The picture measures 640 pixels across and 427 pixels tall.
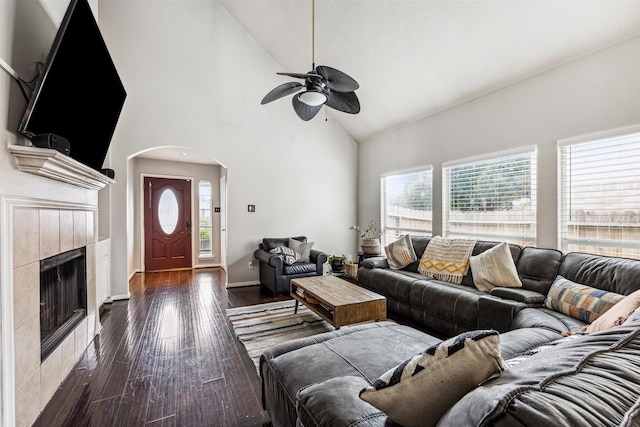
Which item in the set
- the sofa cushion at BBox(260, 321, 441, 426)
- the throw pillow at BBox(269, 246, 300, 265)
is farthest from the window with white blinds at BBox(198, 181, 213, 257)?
the sofa cushion at BBox(260, 321, 441, 426)

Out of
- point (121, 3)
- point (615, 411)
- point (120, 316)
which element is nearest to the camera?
point (615, 411)

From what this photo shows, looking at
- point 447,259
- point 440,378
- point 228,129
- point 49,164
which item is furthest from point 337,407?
point 228,129

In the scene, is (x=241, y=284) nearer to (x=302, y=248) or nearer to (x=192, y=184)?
(x=302, y=248)

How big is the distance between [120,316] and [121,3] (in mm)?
4369

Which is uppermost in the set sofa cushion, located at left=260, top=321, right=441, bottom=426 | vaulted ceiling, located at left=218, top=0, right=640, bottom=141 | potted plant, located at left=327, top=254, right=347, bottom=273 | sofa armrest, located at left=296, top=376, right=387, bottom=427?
vaulted ceiling, located at left=218, top=0, right=640, bottom=141

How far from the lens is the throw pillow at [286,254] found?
4.57 metres

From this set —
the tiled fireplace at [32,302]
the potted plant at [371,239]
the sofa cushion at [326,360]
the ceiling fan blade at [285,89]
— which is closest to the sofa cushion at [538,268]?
the sofa cushion at [326,360]

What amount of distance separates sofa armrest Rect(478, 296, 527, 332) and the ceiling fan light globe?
2298mm

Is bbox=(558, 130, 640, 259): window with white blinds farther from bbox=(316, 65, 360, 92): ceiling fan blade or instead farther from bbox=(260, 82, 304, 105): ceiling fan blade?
bbox=(260, 82, 304, 105): ceiling fan blade

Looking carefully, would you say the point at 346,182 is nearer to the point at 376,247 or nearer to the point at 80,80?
the point at 376,247

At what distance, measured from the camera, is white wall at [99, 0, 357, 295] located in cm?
427

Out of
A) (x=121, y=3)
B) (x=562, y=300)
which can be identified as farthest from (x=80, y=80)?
(x=562, y=300)

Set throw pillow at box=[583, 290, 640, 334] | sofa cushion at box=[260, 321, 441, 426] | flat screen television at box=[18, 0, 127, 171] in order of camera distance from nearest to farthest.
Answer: sofa cushion at box=[260, 321, 441, 426], throw pillow at box=[583, 290, 640, 334], flat screen television at box=[18, 0, 127, 171]

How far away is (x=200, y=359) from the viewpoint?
2.49 meters
